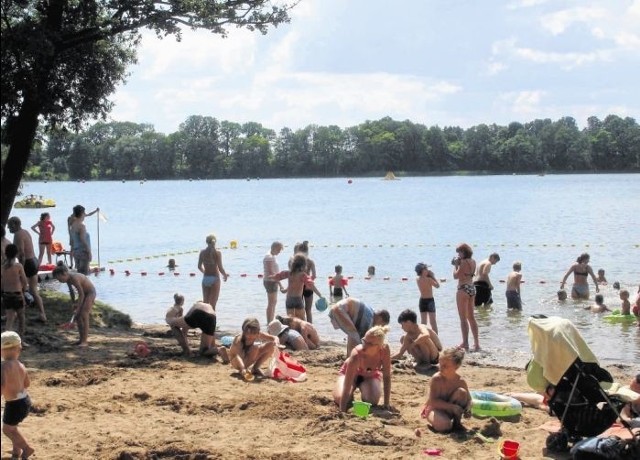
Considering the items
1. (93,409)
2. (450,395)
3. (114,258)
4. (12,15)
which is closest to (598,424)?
(450,395)

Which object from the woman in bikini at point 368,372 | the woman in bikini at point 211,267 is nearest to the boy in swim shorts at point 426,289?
the woman in bikini at point 211,267

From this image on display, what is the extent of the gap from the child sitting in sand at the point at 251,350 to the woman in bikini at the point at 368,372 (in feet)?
4.99

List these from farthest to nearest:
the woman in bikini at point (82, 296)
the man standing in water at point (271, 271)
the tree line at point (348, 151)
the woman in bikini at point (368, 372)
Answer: the tree line at point (348, 151) < the man standing in water at point (271, 271) < the woman in bikini at point (82, 296) < the woman in bikini at point (368, 372)

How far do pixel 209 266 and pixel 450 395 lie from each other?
7.02m

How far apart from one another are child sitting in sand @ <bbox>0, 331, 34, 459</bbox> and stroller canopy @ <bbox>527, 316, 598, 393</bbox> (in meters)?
4.38

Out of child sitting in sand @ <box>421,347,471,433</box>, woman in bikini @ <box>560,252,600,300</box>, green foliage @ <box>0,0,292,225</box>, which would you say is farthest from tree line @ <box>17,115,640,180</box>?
child sitting in sand @ <box>421,347,471,433</box>

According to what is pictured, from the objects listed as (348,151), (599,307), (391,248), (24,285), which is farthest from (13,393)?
(348,151)

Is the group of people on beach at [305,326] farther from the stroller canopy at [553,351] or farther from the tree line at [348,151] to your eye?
the tree line at [348,151]

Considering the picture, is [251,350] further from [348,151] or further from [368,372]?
[348,151]

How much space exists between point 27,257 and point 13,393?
7.50m

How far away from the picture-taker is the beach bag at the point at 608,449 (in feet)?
20.7

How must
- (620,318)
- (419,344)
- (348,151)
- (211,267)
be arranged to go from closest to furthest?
(419,344)
(211,267)
(620,318)
(348,151)

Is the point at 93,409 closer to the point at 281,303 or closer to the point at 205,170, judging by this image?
the point at 281,303

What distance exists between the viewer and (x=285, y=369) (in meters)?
9.90
